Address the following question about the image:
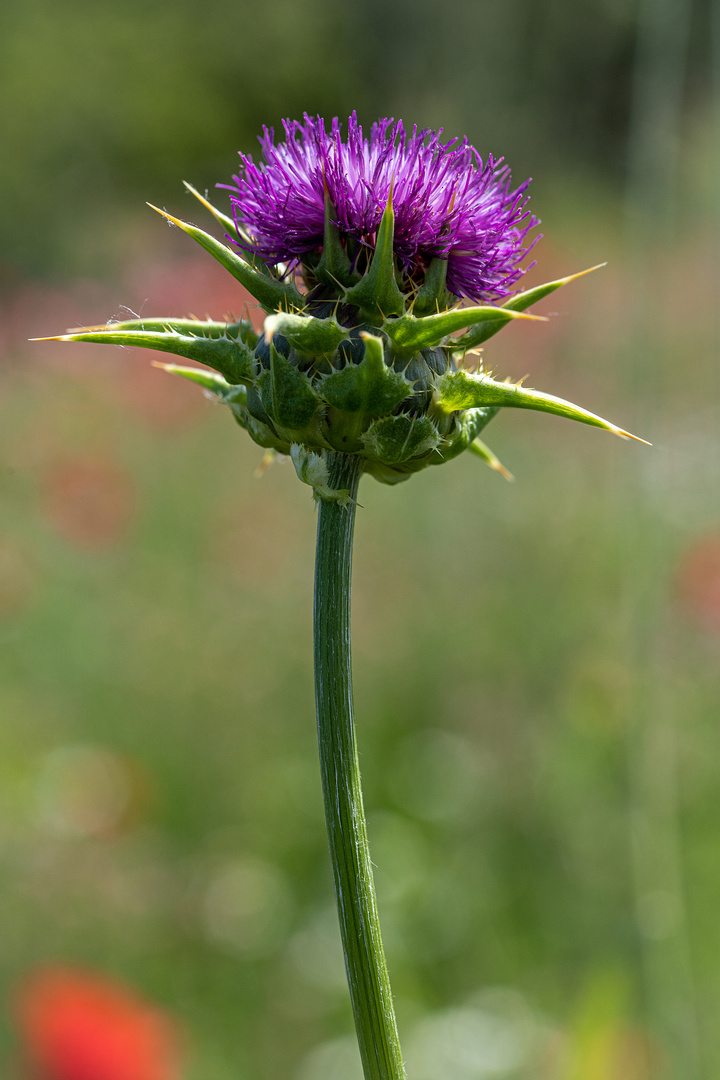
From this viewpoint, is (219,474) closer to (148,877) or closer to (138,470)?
(138,470)

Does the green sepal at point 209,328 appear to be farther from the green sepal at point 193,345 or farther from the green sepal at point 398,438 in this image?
the green sepal at point 398,438

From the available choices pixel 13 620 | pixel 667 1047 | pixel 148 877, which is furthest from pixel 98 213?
pixel 667 1047

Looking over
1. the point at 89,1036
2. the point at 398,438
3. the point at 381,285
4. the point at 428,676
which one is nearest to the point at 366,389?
the point at 398,438

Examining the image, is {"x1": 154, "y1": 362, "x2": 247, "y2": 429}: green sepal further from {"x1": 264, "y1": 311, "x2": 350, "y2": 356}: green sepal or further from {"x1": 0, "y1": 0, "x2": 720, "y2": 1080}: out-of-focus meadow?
{"x1": 0, "y1": 0, "x2": 720, "y2": 1080}: out-of-focus meadow

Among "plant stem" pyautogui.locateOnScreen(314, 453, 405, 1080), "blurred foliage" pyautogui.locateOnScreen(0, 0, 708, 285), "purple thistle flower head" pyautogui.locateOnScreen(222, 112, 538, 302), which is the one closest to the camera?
"plant stem" pyautogui.locateOnScreen(314, 453, 405, 1080)

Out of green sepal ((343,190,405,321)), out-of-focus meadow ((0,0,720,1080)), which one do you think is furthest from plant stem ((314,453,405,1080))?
out-of-focus meadow ((0,0,720,1080))

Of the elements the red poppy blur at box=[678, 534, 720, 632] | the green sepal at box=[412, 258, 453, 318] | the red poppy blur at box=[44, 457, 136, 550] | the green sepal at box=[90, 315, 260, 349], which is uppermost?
the red poppy blur at box=[44, 457, 136, 550]
